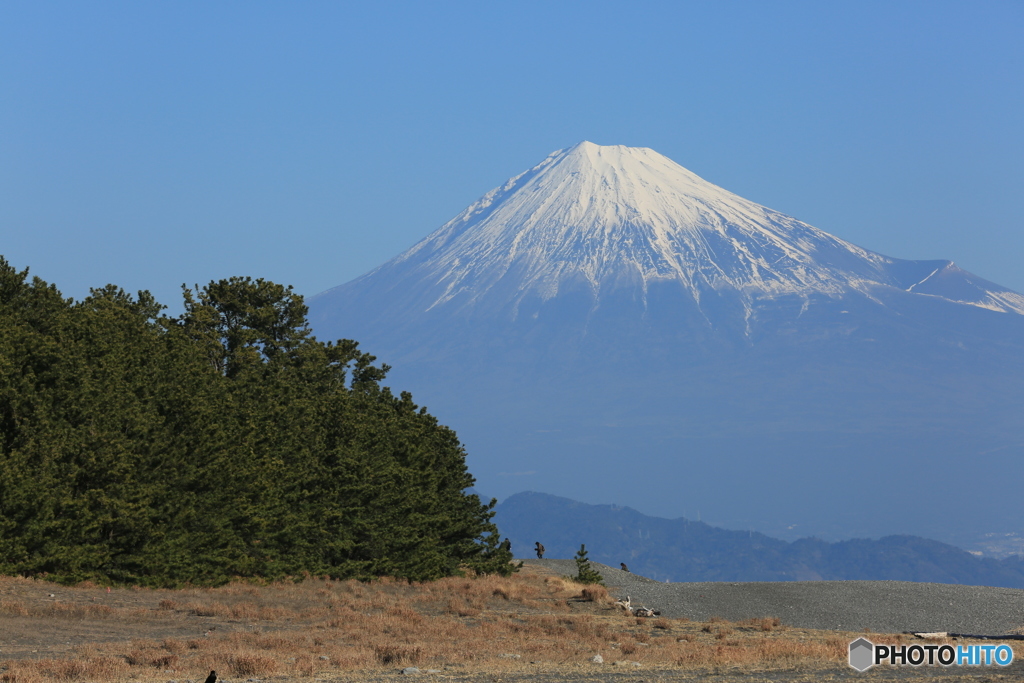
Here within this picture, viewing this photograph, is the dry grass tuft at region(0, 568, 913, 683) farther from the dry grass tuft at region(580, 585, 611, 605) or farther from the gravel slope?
the gravel slope

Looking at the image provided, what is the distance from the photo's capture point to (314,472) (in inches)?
1689

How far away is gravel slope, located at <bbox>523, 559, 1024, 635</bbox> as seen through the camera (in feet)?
137

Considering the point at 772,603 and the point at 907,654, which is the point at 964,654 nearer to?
the point at 907,654

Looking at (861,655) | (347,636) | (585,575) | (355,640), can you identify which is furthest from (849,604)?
(355,640)

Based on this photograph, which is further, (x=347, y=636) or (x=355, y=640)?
(x=347, y=636)

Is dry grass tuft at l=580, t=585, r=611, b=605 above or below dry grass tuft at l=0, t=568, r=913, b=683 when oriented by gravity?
above

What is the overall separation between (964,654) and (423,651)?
39.4 ft

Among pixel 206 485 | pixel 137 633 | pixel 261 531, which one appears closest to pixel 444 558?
pixel 261 531

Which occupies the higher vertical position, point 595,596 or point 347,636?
point 595,596

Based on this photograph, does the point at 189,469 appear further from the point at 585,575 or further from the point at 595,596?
the point at 585,575

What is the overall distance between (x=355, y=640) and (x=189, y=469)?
33.5 feet

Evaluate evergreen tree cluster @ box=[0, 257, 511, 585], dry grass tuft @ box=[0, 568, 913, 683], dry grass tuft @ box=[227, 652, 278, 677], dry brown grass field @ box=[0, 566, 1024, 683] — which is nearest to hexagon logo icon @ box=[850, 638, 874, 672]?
dry brown grass field @ box=[0, 566, 1024, 683]

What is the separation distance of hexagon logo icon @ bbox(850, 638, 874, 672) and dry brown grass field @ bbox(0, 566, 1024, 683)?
0.29m

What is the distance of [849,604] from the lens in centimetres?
4634
